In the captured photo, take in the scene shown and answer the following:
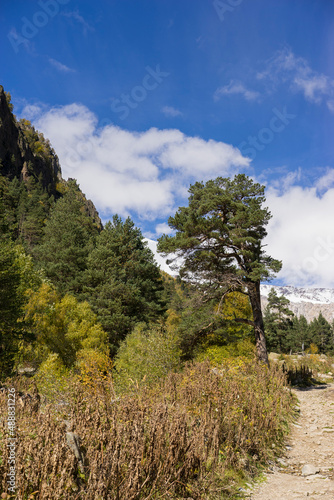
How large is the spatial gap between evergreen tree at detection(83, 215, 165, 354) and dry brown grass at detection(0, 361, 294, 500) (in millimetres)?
18916

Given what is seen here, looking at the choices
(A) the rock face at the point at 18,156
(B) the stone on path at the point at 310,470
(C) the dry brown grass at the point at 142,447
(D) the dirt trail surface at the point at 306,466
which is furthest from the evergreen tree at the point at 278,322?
(A) the rock face at the point at 18,156

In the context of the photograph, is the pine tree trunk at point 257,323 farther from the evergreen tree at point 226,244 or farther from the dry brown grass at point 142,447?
the dry brown grass at point 142,447

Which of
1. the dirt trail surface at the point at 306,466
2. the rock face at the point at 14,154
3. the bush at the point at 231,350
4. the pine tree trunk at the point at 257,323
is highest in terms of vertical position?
the rock face at the point at 14,154

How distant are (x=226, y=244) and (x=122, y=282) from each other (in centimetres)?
1342

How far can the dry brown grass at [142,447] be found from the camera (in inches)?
101

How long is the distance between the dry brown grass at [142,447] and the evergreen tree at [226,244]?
8470 millimetres

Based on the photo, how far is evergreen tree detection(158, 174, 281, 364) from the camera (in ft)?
46.2

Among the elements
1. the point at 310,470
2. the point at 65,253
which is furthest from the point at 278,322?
the point at 310,470

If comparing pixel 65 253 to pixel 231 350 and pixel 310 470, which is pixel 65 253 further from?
pixel 310 470

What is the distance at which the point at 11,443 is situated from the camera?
272 centimetres

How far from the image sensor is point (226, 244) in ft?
48.6

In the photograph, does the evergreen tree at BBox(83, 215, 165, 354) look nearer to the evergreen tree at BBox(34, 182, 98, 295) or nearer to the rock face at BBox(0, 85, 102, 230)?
the evergreen tree at BBox(34, 182, 98, 295)

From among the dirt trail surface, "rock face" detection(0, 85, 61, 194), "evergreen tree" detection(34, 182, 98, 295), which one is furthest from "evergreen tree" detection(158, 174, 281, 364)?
"rock face" detection(0, 85, 61, 194)

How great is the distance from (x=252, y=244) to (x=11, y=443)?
13757mm
